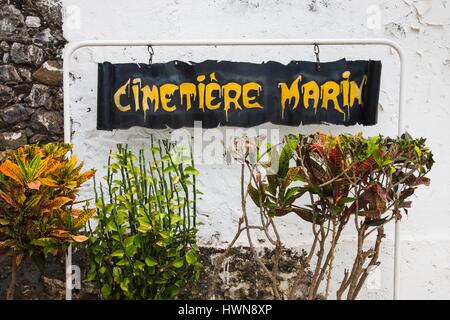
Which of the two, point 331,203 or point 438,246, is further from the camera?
point 438,246

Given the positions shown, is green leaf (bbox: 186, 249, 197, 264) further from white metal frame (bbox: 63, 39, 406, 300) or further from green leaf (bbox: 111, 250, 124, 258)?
white metal frame (bbox: 63, 39, 406, 300)

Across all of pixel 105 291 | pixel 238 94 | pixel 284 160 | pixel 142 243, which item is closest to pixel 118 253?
pixel 142 243

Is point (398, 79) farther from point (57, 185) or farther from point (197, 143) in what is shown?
point (57, 185)

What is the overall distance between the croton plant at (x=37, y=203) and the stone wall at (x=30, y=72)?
2.11 feet

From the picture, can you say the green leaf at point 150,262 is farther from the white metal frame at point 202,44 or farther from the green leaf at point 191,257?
the white metal frame at point 202,44

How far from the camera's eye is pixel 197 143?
3.63m

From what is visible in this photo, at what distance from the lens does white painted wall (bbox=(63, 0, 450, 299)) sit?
3.59m

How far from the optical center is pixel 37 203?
9.30ft

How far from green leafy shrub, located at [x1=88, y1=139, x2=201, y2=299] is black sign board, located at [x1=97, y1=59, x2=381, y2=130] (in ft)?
1.21

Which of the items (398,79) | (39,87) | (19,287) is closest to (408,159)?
(398,79)

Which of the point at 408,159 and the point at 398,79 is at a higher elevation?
the point at 398,79

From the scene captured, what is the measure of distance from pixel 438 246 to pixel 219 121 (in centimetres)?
163

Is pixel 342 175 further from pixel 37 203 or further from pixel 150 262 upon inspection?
pixel 37 203

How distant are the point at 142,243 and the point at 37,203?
594mm
